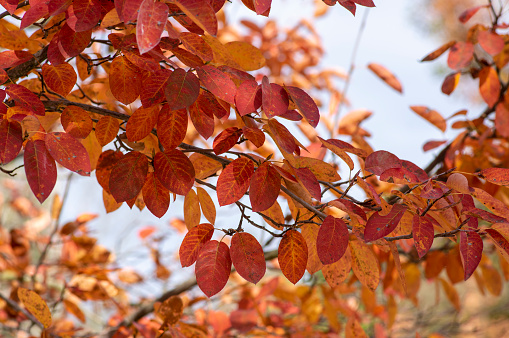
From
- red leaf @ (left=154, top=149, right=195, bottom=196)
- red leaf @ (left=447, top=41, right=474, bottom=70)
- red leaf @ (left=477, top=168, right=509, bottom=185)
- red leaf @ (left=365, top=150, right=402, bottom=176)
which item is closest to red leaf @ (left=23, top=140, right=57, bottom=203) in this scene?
red leaf @ (left=154, top=149, right=195, bottom=196)

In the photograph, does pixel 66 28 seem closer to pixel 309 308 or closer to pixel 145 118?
pixel 145 118

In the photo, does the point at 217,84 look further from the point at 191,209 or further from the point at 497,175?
the point at 497,175

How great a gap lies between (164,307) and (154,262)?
1.03 m

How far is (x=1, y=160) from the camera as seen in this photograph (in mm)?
420

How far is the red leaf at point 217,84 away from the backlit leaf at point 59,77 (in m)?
0.18

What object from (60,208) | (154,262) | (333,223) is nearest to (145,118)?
(333,223)

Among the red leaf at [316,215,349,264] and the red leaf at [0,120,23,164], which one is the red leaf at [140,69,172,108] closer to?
the red leaf at [0,120,23,164]

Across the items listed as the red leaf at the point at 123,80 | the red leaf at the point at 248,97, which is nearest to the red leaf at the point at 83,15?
the red leaf at the point at 123,80

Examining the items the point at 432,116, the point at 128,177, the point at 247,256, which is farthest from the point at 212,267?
the point at 432,116

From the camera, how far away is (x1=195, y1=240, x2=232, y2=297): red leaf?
476 millimetres

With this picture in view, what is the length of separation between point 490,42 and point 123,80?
2.33ft

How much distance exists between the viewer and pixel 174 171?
484mm

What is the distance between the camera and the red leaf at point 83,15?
0.43 m

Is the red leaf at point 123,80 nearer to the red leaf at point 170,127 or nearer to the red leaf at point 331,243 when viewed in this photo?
the red leaf at point 170,127
